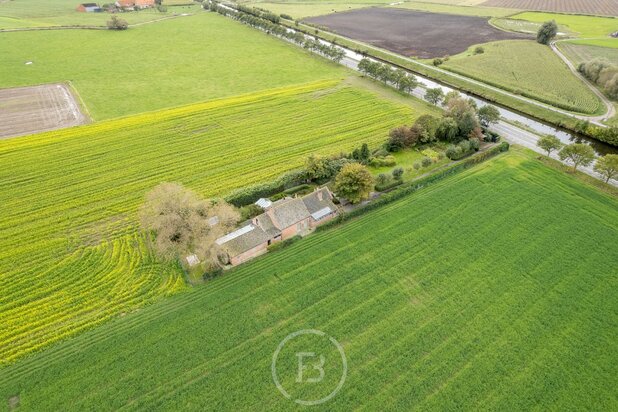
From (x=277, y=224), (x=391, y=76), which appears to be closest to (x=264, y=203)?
(x=277, y=224)

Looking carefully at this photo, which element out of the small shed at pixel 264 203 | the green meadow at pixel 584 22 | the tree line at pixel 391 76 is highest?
the green meadow at pixel 584 22

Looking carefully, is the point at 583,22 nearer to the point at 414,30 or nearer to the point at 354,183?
the point at 414,30

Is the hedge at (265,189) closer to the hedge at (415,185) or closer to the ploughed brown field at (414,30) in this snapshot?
the hedge at (415,185)

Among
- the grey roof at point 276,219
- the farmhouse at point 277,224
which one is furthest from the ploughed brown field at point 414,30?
the farmhouse at point 277,224

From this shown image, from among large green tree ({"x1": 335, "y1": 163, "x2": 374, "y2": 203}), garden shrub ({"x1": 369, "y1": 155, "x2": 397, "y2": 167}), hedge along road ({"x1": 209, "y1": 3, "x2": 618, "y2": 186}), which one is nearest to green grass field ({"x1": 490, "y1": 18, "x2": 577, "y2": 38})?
hedge along road ({"x1": 209, "y1": 3, "x2": 618, "y2": 186})

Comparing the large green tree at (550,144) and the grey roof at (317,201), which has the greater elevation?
the large green tree at (550,144)

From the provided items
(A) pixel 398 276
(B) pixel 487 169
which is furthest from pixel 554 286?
(B) pixel 487 169
